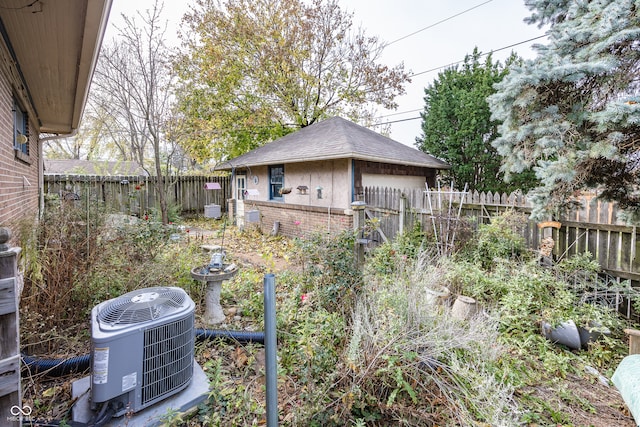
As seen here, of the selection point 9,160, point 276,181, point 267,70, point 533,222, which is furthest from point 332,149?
point 267,70

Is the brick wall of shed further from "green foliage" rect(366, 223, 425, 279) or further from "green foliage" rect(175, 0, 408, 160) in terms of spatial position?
"green foliage" rect(175, 0, 408, 160)

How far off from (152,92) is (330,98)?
8.77 m

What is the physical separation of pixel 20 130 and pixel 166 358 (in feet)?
17.3

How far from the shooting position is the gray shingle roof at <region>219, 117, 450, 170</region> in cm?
726

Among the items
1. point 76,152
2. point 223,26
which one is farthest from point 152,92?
point 76,152

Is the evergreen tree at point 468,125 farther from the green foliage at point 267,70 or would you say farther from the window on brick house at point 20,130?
the window on brick house at point 20,130

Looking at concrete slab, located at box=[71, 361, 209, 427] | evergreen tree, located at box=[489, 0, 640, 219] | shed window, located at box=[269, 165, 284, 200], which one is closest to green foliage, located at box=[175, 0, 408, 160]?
shed window, located at box=[269, 165, 284, 200]

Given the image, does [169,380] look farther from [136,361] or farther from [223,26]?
[223,26]

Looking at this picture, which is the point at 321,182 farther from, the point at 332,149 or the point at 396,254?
the point at 396,254

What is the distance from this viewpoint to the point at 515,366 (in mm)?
2855

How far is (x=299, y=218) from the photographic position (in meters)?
8.75

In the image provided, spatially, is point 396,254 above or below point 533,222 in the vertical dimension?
below

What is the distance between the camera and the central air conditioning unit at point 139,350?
5.90ft

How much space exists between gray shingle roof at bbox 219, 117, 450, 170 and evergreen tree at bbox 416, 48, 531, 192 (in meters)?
2.31
